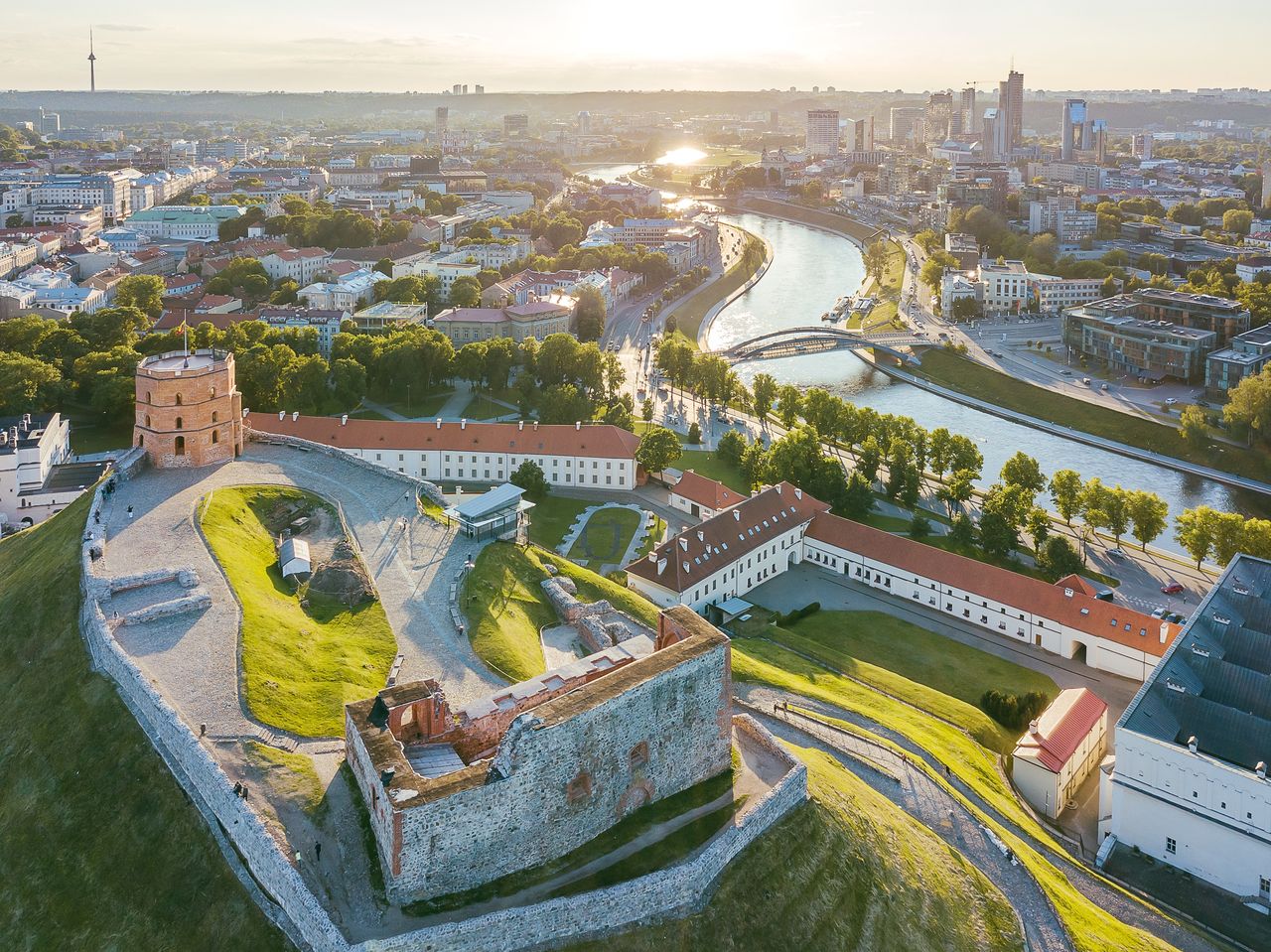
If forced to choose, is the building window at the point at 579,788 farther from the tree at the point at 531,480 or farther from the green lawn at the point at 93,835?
the tree at the point at 531,480

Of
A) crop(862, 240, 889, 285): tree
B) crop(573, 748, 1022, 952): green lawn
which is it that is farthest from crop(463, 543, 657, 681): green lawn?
crop(862, 240, 889, 285): tree

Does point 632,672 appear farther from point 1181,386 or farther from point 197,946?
point 1181,386

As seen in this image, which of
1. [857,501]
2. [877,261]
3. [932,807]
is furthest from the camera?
[877,261]

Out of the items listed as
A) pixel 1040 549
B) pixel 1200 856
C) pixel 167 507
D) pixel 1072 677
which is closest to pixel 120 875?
pixel 167 507

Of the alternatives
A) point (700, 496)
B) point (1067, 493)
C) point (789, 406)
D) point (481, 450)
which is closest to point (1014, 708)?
point (1067, 493)

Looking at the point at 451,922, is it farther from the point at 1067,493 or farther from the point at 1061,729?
the point at 1067,493
